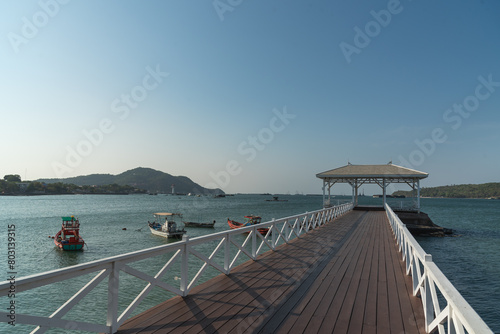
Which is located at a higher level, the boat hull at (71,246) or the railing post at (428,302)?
the railing post at (428,302)

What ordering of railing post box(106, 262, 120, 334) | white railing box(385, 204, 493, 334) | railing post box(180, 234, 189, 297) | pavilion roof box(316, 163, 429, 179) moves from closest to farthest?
white railing box(385, 204, 493, 334)
railing post box(106, 262, 120, 334)
railing post box(180, 234, 189, 297)
pavilion roof box(316, 163, 429, 179)

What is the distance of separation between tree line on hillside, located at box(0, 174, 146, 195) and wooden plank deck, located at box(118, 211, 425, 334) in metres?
189

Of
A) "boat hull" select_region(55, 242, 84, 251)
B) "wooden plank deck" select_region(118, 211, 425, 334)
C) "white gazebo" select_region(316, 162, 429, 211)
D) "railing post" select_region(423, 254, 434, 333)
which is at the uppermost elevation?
"white gazebo" select_region(316, 162, 429, 211)

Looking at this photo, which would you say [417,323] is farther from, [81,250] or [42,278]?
[81,250]

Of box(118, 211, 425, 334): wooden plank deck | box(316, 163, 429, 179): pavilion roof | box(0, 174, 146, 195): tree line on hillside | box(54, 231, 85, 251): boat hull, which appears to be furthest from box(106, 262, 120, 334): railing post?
box(0, 174, 146, 195): tree line on hillside

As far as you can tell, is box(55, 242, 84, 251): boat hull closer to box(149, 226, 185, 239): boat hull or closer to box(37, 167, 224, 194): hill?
box(149, 226, 185, 239): boat hull

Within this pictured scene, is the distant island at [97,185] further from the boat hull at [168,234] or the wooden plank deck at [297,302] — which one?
the wooden plank deck at [297,302]

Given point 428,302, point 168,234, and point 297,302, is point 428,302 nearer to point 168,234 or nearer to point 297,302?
point 297,302

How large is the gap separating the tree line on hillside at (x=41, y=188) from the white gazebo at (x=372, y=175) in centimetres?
17522

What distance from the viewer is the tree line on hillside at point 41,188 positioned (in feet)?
502

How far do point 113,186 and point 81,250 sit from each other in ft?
558

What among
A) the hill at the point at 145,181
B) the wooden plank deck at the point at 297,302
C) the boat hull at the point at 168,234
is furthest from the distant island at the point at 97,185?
the wooden plank deck at the point at 297,302

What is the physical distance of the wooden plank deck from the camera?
13.1 ft

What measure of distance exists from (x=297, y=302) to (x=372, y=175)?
2467cm
